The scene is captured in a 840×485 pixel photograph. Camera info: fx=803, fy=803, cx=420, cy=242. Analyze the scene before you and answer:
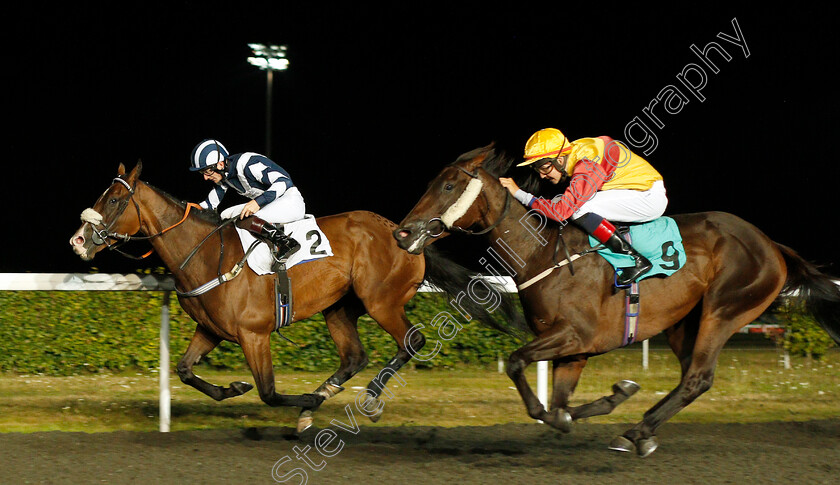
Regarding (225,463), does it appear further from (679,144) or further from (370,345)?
(679,144)

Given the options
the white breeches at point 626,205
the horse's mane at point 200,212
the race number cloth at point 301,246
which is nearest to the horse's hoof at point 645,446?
the white breeches at point 626,205

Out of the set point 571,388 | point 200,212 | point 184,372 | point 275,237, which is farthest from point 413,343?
point 200,212

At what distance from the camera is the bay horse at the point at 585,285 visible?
4.00 m

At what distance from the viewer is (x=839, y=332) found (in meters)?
4.75

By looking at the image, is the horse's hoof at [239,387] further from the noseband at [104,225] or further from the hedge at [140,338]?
the hedge at [140,338]

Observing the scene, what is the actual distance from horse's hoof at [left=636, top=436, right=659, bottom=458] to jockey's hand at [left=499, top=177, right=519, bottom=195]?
4.69 feet

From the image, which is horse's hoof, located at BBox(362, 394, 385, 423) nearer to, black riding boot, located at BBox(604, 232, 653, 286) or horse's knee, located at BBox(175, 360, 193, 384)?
horse's knee, located at BBox(175, 360, 193, 384)

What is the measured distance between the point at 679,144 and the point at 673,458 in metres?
17.6

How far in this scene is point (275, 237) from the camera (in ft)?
15.3

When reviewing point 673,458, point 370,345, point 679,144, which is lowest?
point 673,458

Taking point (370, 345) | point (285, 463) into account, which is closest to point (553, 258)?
point (285, 463)

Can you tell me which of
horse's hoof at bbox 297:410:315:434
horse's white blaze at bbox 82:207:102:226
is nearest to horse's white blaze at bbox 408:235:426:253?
horse's hoof at bbox 297:410:315:434

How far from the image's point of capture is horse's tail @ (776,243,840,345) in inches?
182

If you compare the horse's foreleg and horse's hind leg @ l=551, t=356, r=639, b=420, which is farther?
the horse's foreleg
